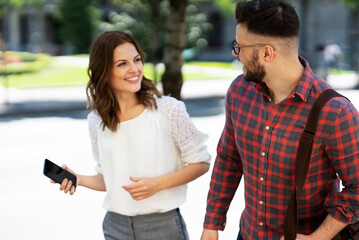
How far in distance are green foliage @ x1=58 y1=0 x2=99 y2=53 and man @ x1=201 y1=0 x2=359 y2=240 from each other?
40867 millimetres

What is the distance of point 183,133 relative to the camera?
2771mm

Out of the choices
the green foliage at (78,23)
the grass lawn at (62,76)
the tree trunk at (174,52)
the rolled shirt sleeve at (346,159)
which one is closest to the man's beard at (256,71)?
the rolled shirt sleeve at (346,159)

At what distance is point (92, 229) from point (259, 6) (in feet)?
13.1

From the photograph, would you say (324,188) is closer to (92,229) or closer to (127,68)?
(127,68)

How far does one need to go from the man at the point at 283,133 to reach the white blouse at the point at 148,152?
408 mm

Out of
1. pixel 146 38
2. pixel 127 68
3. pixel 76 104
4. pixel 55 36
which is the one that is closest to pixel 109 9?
pixel 55 36

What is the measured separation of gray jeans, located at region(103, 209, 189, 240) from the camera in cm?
274

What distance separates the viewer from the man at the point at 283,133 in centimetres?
213

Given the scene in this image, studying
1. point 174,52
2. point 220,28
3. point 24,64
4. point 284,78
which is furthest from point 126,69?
point 220,28

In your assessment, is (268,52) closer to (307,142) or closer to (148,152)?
(307,142)

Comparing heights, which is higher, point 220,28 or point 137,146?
point 137,146

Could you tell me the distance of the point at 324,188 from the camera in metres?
2.27

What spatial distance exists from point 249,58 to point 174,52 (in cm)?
440

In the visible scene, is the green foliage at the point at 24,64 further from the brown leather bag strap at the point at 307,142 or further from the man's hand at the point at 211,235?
the brown leather bag strap at the point at 307,142
